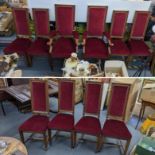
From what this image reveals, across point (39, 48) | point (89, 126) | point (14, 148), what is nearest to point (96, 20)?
point (39, 48)

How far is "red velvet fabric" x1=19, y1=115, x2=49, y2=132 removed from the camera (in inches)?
126

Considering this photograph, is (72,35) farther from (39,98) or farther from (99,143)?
(99,143)

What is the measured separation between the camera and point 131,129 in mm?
3617

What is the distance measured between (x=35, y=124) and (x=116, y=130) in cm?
109

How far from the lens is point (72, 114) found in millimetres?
3447

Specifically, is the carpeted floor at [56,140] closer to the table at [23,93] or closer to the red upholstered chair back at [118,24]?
the table at [23,93]

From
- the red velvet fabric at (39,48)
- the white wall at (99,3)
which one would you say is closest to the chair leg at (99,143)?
the red velvet fabric at (39,48)

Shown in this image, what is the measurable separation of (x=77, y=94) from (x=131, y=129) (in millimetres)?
970

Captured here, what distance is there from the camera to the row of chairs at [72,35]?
2.82m

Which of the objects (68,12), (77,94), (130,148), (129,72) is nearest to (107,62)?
(129,72)

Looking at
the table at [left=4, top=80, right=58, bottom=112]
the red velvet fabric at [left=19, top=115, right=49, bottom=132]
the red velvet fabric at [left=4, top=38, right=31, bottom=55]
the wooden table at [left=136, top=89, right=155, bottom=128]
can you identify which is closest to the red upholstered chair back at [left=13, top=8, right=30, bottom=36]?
the red velvet fabric at [left=4, top=38, right=31, bottom=55]

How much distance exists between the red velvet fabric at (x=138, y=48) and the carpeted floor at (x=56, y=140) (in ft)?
4.17

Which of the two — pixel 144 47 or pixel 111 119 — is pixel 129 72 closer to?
pixel 144 47

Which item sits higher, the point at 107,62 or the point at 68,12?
the point at 68,12
